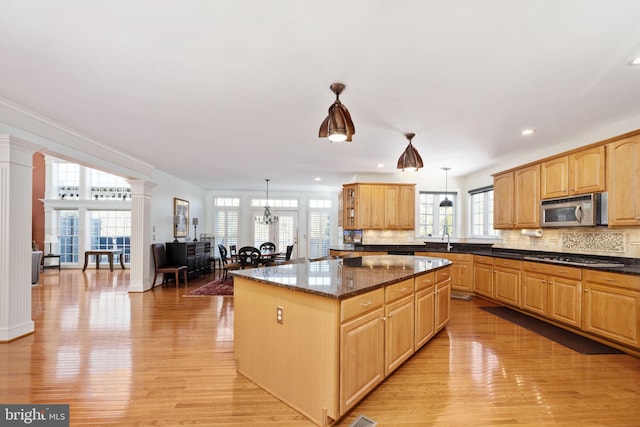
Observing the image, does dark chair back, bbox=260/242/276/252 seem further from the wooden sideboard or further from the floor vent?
the floor vent

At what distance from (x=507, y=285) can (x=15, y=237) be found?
6.57 metres

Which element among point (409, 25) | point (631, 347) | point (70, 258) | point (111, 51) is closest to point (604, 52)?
point (409, 25)

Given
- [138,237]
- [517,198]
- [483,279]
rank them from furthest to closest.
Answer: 1. [138,237]
2. [483,279]
3. [517,198]

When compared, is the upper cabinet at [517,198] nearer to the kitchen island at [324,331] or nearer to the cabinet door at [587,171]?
the cabinet door at [587,171]

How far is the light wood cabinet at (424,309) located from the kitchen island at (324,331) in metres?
0.02

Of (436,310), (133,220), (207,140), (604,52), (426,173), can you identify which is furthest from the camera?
(426,173)

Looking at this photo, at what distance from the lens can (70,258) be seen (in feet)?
29.6

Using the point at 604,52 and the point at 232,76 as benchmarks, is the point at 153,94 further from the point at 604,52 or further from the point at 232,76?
the point at 604,52

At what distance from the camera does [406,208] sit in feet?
21.9

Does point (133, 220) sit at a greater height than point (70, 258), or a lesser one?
greater

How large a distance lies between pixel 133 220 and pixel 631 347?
24.6 ft

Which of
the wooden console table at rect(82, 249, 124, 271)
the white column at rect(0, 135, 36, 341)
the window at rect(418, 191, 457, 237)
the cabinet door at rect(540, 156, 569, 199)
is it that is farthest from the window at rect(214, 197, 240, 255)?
the cabinet door at rect(540, 156, 569, 199)

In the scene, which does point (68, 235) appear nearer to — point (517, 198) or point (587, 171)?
point (517, 198)

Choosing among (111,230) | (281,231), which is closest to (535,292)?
(281,231)
